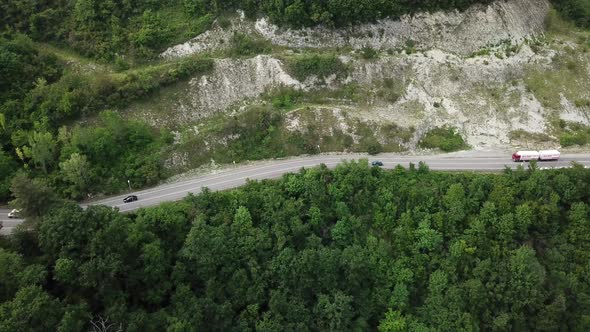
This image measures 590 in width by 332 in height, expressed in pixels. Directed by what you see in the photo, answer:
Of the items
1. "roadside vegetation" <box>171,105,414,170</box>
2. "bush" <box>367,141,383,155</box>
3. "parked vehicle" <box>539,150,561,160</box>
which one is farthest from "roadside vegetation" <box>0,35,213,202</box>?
"parked vehicle" <box>539,150,561,160</box>

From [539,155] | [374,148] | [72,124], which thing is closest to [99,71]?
[72,124]

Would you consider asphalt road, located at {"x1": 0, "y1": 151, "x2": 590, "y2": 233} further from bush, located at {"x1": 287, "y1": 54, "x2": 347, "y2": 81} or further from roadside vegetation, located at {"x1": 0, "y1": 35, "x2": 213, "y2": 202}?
bush, located at {"x1": 287, "y1": 54, "x2": 347, "y2": 81}

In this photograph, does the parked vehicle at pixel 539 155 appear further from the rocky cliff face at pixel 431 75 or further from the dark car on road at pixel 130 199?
the dark car on road at pixel 130 199

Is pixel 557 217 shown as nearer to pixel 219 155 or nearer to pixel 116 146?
pixel 219 155

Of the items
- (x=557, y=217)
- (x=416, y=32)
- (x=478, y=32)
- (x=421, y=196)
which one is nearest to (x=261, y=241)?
(x=421, y=196)

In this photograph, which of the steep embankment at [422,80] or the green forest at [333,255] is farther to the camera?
the steep embankment at [422,80]

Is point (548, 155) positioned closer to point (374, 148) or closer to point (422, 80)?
point (422, 80)

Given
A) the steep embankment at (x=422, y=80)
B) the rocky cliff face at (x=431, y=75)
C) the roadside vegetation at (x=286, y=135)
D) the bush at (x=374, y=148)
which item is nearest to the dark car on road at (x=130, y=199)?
the roadside vegetation at (x=286, y=135)
